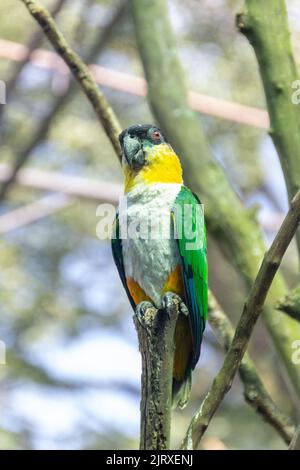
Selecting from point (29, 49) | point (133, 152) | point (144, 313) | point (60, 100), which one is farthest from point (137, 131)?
point (60, 100)

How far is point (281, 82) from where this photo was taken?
3787 millimetres

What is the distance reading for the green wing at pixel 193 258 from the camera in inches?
138

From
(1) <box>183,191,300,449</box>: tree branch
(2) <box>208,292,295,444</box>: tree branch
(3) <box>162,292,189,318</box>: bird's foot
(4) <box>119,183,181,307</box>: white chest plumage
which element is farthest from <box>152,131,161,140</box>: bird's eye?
(1) <box>183,191,300,449</box>: tree branch

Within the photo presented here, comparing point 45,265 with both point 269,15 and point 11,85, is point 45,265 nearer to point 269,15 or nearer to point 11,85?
point 11,85

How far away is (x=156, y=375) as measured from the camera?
2.82 meters

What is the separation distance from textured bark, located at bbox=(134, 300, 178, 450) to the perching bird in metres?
0.28

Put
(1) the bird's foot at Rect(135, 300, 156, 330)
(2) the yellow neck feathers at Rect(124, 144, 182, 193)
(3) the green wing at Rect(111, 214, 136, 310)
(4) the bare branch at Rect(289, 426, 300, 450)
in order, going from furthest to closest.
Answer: (2) the yellow neck feathers at Rect(124, 144, 182, 193) → (3) the green wing at Rect(111, 214, 136, 310) → (1) the bird's foot at Rect(135, 300, 156, 330) → (4) the bare branch at Rect(289, 426, 300, 450)

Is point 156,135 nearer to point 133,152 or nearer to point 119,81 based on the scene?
point 133,152

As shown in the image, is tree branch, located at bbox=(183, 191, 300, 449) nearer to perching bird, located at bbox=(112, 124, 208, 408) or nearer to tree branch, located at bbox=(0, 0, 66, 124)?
perching bird, located at bbox=(112, 124, 208, 408)

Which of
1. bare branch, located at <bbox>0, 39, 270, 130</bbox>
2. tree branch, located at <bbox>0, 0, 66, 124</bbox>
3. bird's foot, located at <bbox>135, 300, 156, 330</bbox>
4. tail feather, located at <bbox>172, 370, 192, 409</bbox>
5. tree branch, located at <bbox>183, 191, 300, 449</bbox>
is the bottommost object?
tree branch, located at <bbox>183, 191, 300, 449</bbox>

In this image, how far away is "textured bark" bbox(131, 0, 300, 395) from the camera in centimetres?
405

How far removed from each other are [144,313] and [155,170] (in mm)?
978

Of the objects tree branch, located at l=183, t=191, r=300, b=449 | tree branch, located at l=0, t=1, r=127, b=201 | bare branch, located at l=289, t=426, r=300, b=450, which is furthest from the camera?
tree branch, located at l=0, t=1, r=127, b=201

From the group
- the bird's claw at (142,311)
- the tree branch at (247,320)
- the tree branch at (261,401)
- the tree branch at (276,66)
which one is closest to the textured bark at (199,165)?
the tree branch at (261,401)
